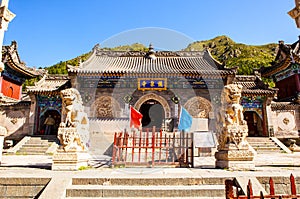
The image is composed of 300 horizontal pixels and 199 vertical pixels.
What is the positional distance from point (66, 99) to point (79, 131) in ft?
3.08

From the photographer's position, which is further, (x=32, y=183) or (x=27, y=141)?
(x=27, y=141)

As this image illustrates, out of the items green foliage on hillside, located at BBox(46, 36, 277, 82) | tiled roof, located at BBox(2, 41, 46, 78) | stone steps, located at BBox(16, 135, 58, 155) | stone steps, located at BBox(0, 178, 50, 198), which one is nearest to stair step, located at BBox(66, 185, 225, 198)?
stone steps, located at BBox(0, 178, 50, 198)

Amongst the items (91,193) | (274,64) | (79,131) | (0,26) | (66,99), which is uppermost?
(274,64)

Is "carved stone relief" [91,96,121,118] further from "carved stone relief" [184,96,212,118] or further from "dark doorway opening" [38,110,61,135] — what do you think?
"carved stone relief" [184,96,212,118]

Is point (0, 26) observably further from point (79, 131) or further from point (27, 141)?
point (27, 141)

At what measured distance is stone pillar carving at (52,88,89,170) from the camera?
5.13m

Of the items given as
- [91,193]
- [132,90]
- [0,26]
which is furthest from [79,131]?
[132,90]

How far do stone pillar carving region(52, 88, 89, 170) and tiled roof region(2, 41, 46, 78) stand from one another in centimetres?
1323

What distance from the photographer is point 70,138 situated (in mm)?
5348

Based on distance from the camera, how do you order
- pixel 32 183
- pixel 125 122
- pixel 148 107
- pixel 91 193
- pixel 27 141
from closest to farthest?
pixel 91 193 → pixel 32 183 → pixel 27 141 → pixel 125 122 → pixel 148 107

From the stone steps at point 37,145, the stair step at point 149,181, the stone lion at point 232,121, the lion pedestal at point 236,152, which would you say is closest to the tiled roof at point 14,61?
the stone steps at point 37,145

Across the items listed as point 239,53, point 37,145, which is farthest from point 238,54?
point 37,145

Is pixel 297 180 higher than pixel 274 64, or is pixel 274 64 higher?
pixel 274 64

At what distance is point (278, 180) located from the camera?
12.4 feet
